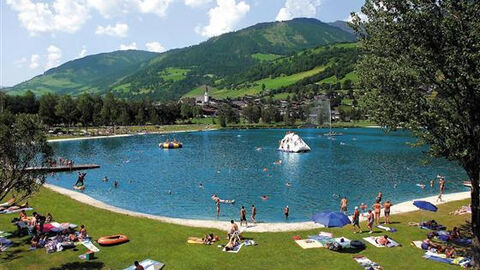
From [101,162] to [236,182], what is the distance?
40.4m

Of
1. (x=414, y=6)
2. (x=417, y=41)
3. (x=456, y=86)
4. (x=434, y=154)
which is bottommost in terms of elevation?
(x=434, y=154)

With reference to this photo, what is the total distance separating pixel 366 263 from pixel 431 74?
1254cm

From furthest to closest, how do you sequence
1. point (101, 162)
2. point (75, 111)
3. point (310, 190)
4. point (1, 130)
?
point (75, 111), point (101, 162), point (310, 190), point (1, 130)

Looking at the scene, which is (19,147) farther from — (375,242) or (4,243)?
(375,242)

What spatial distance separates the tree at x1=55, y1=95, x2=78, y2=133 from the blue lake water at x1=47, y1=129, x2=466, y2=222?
6340cm

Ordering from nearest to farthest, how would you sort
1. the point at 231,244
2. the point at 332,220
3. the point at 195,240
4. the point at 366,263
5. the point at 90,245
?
1. the point at 366,263
2. the point at 90,245
3. the point at 231,244
4. the point at 332,220
5. the point at 195,240

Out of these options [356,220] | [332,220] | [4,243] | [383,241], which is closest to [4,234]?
[4,243]

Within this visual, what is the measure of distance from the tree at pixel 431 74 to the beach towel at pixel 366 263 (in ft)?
19.5

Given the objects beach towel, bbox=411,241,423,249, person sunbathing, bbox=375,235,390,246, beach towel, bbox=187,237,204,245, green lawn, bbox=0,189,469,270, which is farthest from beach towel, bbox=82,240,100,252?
beach towel, bbox=411,241,423,249

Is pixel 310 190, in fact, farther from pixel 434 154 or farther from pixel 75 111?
pixel 75 111

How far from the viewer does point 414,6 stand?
22375 mm

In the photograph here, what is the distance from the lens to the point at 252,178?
2857 inches

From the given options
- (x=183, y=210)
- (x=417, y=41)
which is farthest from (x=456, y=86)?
(x=183, y=210)

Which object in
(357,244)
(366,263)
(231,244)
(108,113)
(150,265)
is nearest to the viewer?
(150,265)
